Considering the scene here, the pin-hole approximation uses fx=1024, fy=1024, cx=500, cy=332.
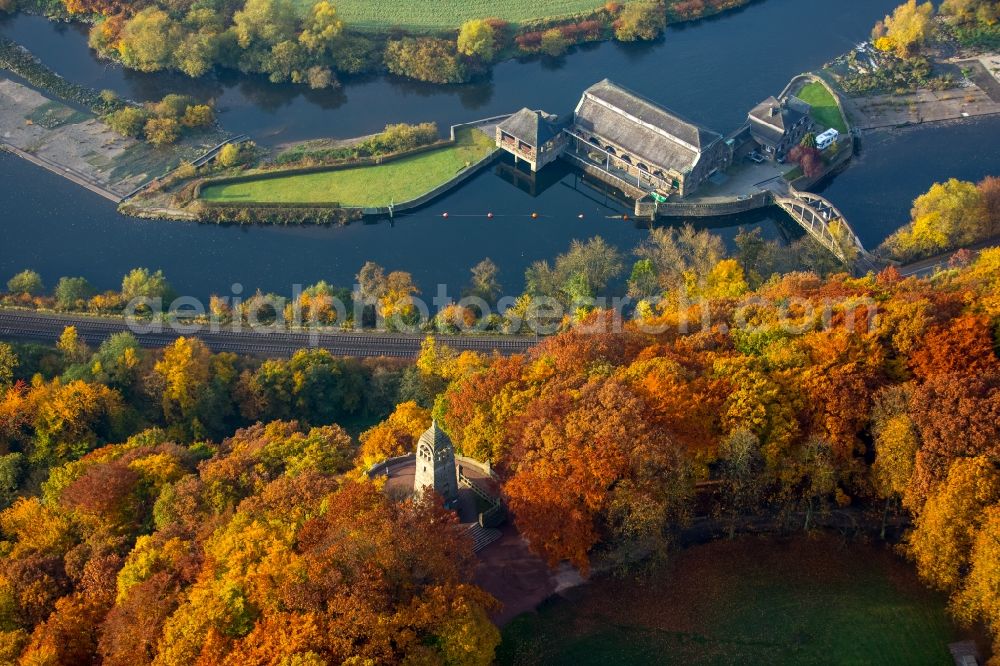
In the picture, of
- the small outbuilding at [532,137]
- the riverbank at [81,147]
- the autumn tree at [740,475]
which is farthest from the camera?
the riverbank at [81,147]

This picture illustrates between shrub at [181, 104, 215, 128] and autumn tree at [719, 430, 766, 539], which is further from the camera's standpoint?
shrub at [181, 104, 215, 128]

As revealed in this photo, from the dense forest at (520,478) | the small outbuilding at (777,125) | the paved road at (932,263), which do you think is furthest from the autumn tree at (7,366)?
the paved road at (932,263)

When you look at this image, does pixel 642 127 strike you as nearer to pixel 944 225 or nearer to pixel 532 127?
pixel 532 127

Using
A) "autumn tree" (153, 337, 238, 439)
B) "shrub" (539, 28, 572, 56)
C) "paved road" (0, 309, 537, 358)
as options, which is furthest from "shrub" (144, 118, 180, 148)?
"shrub" (539, 28, 572, 56)

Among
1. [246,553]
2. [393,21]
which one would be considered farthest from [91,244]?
[246,553]

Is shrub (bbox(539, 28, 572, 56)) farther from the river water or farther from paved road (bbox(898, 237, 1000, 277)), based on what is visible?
paved road (bbox(898, 237, 1000, 277))

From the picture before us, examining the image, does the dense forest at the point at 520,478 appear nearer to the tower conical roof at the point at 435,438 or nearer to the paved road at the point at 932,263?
the tower conical roof at the point at 435,438
